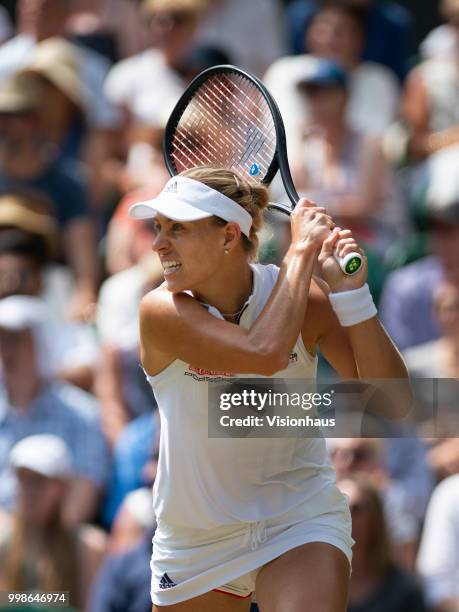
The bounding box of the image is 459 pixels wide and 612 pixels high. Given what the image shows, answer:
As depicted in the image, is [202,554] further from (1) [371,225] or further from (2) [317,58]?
(2) [317,58]

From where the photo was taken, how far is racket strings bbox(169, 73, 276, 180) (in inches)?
157

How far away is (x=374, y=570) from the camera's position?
4871 mm

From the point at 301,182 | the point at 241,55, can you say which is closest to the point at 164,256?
the point at 301,182

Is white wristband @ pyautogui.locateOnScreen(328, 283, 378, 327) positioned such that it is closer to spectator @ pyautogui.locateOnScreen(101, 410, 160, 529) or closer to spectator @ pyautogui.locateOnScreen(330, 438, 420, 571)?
spectator @ pyautogui.locateOnScreen(330, 438, 420, 571)

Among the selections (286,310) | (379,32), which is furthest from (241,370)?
(379,32)

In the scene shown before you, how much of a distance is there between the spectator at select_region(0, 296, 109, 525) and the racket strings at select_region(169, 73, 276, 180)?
6.95 ft

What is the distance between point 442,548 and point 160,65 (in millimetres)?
3503

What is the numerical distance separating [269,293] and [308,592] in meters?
0.77

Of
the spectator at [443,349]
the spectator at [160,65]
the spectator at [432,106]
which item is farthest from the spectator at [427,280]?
the spectator at [160,65]

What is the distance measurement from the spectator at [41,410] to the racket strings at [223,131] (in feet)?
6.95

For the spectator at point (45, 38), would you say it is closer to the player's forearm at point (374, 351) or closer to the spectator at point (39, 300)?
the spectator at point (39, 300)

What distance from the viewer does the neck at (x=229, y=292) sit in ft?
12.0

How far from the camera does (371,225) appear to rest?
666 cm

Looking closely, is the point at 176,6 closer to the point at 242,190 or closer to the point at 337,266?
the point at 242,190
